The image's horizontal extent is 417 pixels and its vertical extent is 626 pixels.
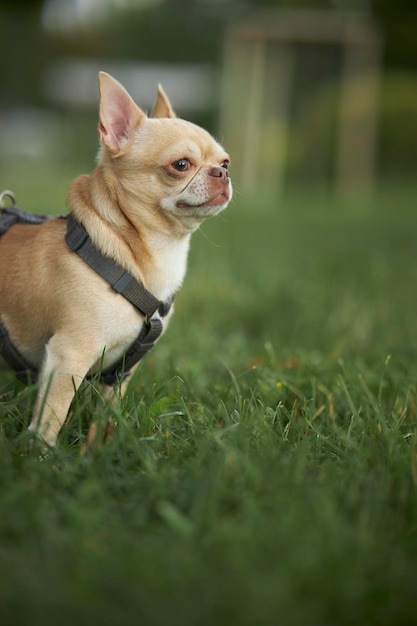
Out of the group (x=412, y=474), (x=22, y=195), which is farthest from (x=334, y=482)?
(x=22, y=195)

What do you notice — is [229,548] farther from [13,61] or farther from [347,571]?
[13,61]

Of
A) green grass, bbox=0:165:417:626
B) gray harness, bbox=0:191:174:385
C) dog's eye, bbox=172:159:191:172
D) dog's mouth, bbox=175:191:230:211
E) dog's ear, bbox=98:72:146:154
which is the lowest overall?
green grass, bbox=0:165:417:626

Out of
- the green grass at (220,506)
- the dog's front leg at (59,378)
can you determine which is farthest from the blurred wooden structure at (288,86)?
the dog's front leg at (59,378)

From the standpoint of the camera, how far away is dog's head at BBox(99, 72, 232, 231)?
8.04 feet

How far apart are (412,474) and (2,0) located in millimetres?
23780

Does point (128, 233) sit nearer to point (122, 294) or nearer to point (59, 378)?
point (122, 294)

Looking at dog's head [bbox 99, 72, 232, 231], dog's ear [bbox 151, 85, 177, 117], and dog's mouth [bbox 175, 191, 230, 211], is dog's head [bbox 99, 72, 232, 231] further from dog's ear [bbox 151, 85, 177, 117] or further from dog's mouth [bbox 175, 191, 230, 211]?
dog's ear [bbox 151, 85, 177, 117]

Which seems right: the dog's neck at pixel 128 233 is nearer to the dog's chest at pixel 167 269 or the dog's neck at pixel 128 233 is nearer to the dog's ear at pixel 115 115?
the dog's chest at pixel 167 269

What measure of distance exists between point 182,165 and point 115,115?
0.31 metres

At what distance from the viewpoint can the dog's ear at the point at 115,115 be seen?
2.49 metres

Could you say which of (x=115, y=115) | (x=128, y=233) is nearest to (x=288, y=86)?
(x=115, y=115)

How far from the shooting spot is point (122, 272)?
7.51 feet

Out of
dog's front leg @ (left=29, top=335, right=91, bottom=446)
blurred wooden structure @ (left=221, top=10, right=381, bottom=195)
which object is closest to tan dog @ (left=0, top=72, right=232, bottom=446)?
dog's front leg @ (left=29, top=335, right=91, bottom=446)

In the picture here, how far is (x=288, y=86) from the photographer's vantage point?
15234mm
